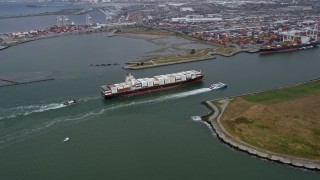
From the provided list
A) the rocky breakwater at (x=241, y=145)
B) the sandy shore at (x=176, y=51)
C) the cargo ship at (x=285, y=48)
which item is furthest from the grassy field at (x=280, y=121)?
the cargo ship at (x=285, y=48)

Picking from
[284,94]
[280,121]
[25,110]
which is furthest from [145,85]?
[280,121]

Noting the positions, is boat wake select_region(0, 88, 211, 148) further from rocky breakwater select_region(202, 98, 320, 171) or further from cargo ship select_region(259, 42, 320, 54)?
cargo ship select_region(259, 42, 320, 54)

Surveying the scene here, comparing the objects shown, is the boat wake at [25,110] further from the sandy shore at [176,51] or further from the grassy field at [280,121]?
the sandy shore at [176,51]

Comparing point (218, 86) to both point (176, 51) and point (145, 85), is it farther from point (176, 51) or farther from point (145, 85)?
point (176, 51)

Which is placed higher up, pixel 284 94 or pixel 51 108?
pixel 284 94

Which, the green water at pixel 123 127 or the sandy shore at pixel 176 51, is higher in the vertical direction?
the sandy shore at pixel 176 51

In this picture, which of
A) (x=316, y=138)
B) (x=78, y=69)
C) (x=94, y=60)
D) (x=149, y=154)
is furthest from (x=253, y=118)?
(x=94, y=60)
